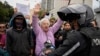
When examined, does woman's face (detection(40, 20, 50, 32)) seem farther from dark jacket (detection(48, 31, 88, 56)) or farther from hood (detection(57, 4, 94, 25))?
dark jacket (detection(48, 31, 88, 56))

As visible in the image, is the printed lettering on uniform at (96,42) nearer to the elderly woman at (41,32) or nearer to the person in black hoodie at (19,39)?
the elderly woman at (41,32)

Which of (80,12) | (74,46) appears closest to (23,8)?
(80,12)

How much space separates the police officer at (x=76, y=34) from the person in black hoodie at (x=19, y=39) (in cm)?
359

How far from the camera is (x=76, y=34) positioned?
14.6 feet

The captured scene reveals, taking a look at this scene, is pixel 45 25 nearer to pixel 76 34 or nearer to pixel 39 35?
pixel 39 35

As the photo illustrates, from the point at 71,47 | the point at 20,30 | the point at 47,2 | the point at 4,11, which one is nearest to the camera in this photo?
the point at 71,47

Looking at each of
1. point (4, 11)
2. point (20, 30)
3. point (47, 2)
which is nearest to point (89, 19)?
point (20, 30)

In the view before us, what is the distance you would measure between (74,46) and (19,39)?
12.5 feet

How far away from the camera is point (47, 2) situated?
107m

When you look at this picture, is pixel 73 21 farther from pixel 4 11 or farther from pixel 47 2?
pixel 47 2

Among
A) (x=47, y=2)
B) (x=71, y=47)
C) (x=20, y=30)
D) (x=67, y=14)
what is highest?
(x=67, y=14)

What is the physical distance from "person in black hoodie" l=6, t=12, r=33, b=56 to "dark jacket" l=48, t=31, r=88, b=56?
3.73 meters

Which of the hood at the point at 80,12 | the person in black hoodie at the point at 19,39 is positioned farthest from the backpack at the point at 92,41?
the person in black hoodie at the point at 19,39

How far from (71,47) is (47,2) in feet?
338
